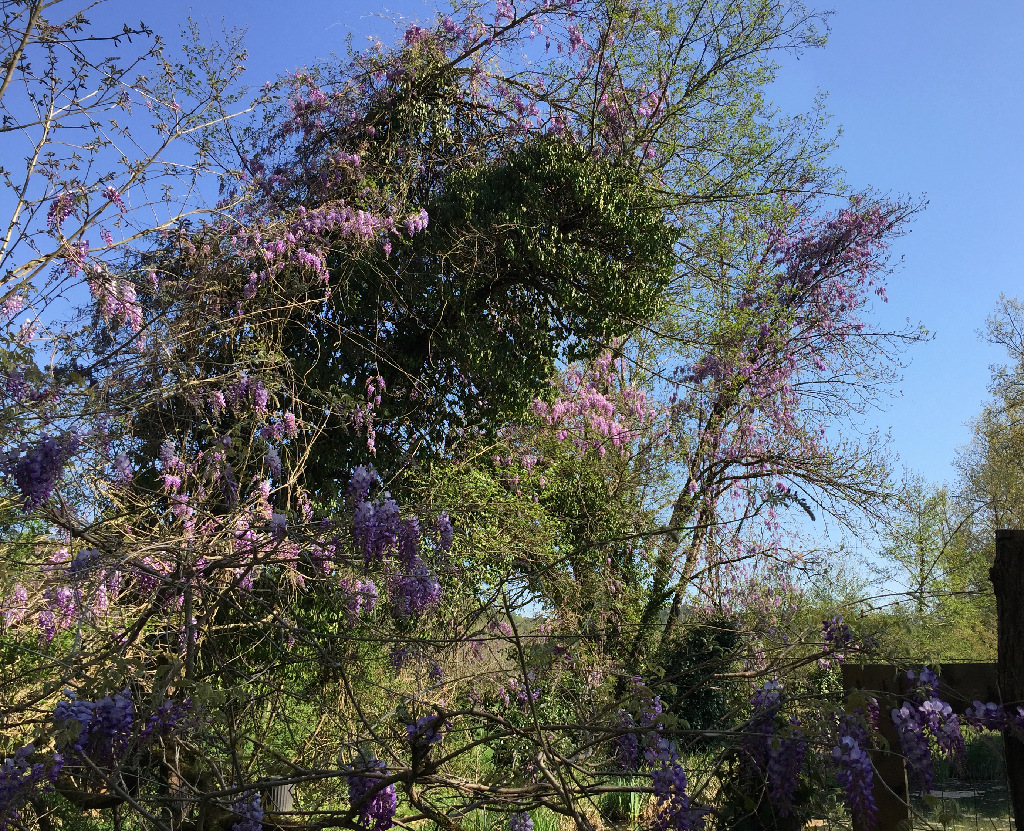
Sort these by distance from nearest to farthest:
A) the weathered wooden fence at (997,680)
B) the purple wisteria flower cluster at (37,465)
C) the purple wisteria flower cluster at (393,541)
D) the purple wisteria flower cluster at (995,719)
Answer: the purple wisteria flower cluster at (995,719) → the weathered wooden fence at (997,680) → the purple wisteria flower cluster at (37,465) → the purple wisteria flower cluster at (393,541)

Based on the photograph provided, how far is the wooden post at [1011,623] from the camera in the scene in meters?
2.59

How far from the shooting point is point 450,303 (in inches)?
269

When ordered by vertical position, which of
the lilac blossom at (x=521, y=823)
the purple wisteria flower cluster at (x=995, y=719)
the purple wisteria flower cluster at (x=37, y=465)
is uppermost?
the purple wisteria flower cluster at (x=37, y=465)

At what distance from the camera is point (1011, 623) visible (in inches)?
103

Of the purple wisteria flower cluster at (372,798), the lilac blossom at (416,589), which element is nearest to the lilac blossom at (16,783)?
the purple wisteria flower cluster at (372,798)

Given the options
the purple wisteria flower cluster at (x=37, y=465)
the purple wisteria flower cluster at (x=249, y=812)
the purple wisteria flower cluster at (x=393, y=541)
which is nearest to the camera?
the purple wisteria flower cluster at (x=249, y=812)

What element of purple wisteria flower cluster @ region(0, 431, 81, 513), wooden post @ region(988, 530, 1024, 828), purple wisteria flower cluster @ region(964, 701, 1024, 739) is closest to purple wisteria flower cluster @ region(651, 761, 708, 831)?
purple wisteria flower cluster @ region(964, 701, 1024, 739)

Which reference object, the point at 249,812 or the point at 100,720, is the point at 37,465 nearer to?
the point at 100,720

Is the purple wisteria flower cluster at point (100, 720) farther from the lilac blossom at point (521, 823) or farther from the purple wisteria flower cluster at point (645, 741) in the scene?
the purple wisteria flower cluster at point (645, 741)

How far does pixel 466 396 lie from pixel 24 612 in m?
4.15

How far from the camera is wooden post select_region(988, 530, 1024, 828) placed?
2586 mm

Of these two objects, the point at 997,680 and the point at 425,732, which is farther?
the point at 997,680

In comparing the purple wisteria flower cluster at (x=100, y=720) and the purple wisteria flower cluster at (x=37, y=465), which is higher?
the purple wisteria flower cluster at (x=37, y=465)

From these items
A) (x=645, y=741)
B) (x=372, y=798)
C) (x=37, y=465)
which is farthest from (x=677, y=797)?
(x=37, y=465)
